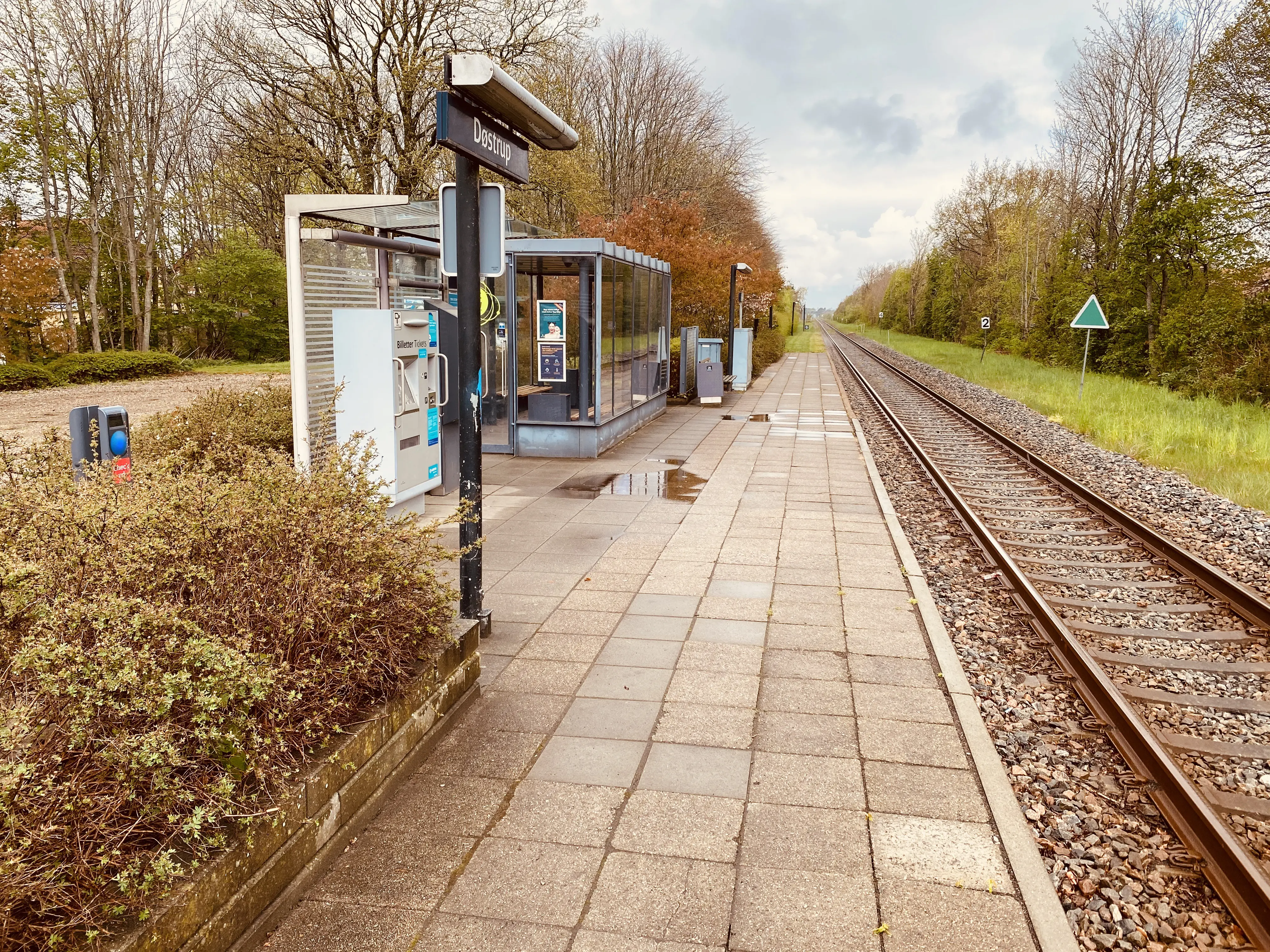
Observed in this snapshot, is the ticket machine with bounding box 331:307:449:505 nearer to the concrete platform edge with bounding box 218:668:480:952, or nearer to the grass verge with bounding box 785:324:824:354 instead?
the concrete platform edge with bounding box 218:668:480:952

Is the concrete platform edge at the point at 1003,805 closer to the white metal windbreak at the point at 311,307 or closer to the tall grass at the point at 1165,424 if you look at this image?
the white metal windbreak at the point at 311,307

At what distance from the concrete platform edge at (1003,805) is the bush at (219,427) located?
546 cm

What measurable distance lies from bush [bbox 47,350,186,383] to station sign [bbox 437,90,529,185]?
77.6 feet

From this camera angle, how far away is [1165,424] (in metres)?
16.1

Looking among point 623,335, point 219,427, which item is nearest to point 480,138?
point 219,427

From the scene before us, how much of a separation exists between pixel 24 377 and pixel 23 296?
2251 mm

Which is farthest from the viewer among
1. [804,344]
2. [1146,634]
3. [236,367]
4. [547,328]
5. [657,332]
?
[804,344]

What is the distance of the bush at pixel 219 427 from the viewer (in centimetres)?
773

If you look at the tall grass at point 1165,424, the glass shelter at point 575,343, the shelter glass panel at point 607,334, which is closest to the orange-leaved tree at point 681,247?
the glass shelter at point 575,343

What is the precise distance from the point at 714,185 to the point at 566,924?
3966cm

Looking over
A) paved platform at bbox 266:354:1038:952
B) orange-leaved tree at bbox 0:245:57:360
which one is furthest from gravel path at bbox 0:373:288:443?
paved platform at bbox 266:354:1038:952

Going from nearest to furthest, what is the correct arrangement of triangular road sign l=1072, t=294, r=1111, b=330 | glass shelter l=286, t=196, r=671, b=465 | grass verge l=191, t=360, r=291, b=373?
glass shelter l=286, t=196, r=671, b=465 → triangular road sign l=1072, t=294, r=1111, b=330 → grass verge l=191, t=360, r=291, b=373

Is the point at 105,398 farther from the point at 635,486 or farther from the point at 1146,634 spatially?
the point at 1146,634

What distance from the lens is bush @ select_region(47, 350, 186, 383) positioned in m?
24.4
